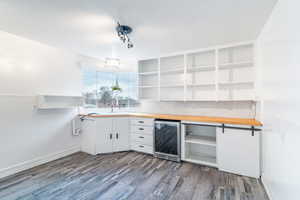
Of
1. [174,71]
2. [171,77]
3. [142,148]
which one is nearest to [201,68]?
[174,71]

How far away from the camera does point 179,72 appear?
12.2 feet

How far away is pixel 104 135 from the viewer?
11.2 ft

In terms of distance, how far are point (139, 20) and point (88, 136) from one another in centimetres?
283

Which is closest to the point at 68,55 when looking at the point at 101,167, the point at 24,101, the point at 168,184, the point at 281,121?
the point at 24,101

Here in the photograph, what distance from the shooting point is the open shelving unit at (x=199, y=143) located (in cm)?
288

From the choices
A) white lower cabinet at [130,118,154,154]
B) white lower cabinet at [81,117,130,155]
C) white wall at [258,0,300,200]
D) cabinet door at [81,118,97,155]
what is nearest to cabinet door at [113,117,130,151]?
white lower cabinet at [81,117,130,155]

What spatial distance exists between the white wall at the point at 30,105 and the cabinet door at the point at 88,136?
9.9 inches

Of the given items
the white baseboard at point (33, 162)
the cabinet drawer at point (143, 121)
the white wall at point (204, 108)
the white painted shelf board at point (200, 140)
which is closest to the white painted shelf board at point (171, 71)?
the white wall at point (204, 108)

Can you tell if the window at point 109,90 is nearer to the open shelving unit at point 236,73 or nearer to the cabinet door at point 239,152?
the open shelving unit at point 236,73

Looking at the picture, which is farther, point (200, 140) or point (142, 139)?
point (142, 139)

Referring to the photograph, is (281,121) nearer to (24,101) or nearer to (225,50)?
(225,50)

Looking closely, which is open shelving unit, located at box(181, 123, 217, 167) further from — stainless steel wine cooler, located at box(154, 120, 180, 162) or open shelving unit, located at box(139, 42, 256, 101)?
open shelving unit, located at box(139, 42, 256, 101)

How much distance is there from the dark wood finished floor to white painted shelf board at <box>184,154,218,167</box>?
98mm

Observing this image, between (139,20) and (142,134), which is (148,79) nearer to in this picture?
(142,134)
